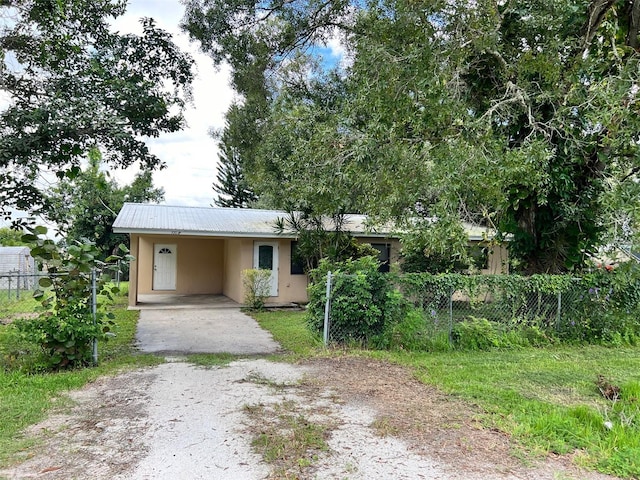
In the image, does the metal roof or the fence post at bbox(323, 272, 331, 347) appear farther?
the metal roof

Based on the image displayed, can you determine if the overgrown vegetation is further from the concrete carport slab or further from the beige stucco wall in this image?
the beige stucco wall

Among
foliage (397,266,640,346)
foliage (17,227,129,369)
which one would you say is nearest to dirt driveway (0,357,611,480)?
foliage (17,227,129,369)

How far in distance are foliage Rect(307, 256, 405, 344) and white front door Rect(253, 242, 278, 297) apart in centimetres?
628

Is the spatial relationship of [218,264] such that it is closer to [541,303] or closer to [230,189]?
[541,303]

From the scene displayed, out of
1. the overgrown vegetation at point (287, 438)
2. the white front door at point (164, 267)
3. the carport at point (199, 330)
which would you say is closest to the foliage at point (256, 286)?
the carport at point (199, 330)

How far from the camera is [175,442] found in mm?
3629

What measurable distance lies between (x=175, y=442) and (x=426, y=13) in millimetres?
5969

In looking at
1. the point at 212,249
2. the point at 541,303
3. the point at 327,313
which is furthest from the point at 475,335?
the point at 212,249

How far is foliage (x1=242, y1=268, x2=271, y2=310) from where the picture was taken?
40.5ft

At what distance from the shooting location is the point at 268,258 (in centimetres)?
1341

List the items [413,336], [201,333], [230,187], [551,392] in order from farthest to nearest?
[230,187], [201,333], [413,336], [551,392]

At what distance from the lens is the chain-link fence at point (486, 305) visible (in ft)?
22.8

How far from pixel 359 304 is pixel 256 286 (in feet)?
19.9

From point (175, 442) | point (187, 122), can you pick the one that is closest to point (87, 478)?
point (175, 442)
